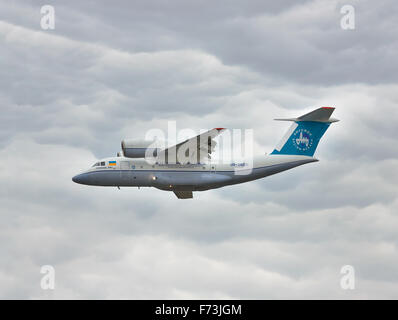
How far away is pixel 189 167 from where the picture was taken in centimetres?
3077

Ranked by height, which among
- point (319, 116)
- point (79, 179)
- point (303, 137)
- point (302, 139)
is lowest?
point (79, 179)

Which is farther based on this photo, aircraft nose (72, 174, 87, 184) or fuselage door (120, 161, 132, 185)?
aircraft nose (72, 174, 87, 184)

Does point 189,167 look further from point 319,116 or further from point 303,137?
point 319,116

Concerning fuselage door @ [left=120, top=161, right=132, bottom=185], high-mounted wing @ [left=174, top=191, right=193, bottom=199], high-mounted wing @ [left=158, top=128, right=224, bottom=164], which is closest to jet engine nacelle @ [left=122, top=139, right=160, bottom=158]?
high-mounted wing @ [left=158, top=128, right=224, bottom=164]

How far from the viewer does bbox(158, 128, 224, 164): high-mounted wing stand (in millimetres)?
29188

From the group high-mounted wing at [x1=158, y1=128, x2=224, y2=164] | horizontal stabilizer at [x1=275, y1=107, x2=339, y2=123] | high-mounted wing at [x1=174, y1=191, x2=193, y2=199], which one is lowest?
high-mounted wing at [x1=174, y1=191, x2=193, y2=199]

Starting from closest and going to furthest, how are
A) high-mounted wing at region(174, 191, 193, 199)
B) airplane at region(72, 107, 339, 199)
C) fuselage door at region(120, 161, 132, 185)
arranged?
1. airplane at region(72, 107, 339, 199)
2. fuselage door at region(120, 161, 132, 185)
3. high-mounted wing at region(174, 191, 193, 199)

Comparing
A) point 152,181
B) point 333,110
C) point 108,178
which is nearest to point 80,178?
point 108,178

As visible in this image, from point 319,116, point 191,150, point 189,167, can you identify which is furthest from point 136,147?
point 319,116

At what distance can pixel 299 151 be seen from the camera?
3195 centimetres

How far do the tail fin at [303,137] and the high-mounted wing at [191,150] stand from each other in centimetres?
413

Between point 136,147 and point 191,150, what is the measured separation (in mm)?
2787

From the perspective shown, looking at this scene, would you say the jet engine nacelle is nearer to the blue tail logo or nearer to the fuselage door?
the fuselage door

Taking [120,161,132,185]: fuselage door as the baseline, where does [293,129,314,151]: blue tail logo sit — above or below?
above
